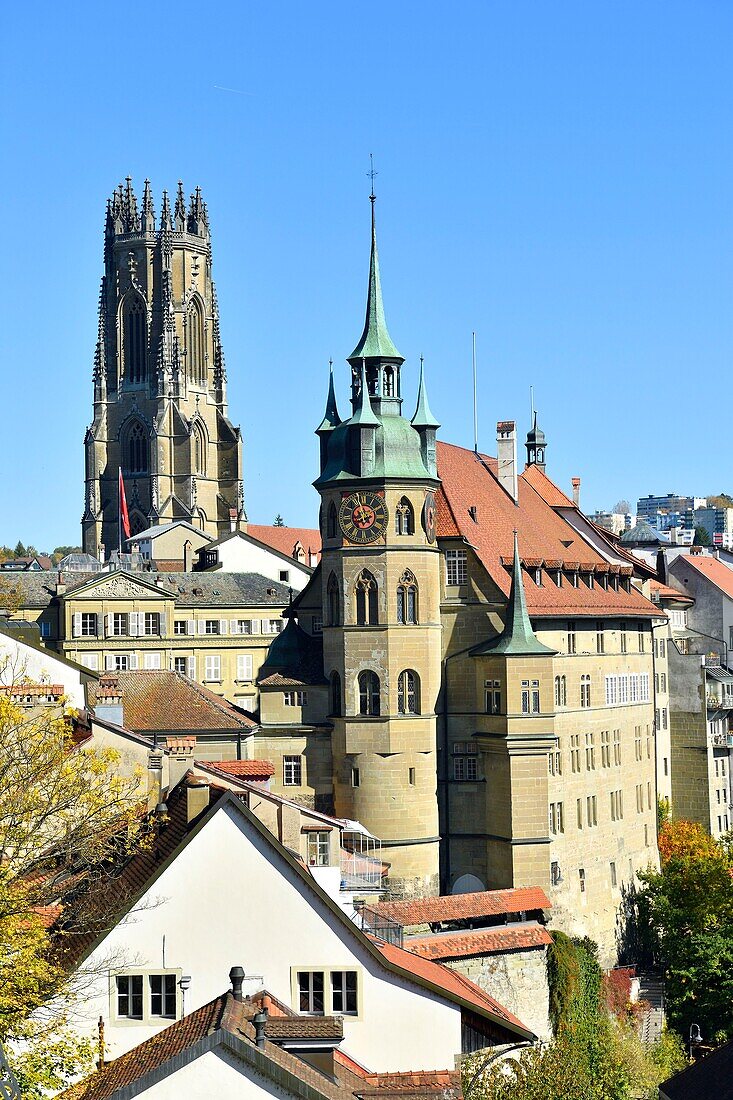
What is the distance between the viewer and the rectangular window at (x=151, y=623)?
96312 mm

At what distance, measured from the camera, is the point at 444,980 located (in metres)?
41.5

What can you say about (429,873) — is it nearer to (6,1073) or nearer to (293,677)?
(293,677)

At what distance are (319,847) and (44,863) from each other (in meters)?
13.8

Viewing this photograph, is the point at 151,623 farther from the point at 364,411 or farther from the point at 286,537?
the point at 286,537

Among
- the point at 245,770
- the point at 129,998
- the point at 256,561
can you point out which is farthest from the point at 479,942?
the point at 256,561

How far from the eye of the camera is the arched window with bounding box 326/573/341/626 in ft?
236

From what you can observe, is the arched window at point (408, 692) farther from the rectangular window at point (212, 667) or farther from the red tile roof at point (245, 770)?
the rectangular window at point (212, 667)

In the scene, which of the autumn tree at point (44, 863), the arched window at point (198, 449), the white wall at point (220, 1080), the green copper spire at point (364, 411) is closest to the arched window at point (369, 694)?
the green copper spire at point (364, 411)

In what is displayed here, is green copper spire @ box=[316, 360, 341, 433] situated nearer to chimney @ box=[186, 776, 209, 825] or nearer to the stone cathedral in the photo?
chimney @ box=[186, 776, 209, 825]

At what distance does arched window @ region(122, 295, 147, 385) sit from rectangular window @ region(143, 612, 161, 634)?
81.2m

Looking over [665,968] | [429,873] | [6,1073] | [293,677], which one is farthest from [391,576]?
[6,1073]

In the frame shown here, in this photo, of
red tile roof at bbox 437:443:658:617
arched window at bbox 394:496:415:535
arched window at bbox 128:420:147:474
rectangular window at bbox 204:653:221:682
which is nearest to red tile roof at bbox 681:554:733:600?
red tile roof at bbox 437:443:658:617

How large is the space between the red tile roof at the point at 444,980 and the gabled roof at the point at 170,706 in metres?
24.2

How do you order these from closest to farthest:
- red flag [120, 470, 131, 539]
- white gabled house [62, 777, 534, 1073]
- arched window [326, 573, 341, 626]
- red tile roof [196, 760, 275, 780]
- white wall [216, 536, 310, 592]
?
white gabled house [62, 777, 534, 1073]
red tile roof [196, 760, 275, 780]
arched window [326, 573, 341, 626]
white wall [216, 536, 310, 592]
red flag [120, 470, 131, 539]
